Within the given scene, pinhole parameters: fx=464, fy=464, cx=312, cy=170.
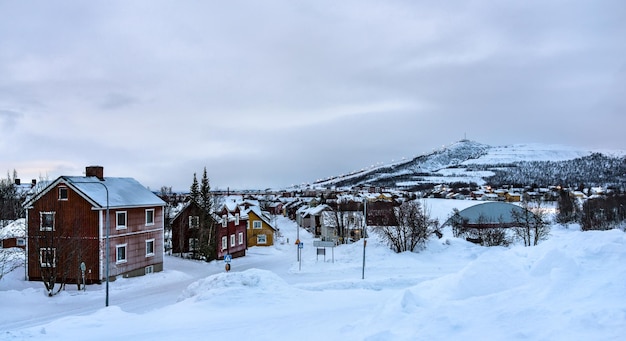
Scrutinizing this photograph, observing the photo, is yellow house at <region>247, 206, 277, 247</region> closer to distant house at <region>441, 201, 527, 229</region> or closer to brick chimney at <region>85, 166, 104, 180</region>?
distant house at <region>441, 201, 527, 229</region>

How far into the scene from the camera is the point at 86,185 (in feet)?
112

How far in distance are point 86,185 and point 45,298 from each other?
28.7ft

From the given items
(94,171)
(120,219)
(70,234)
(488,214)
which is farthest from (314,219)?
(70,234)

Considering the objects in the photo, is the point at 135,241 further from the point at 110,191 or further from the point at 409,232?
the point at 409,232

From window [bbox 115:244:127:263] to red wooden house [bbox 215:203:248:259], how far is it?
14.8 metres

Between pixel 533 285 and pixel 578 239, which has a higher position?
pixel 578 239

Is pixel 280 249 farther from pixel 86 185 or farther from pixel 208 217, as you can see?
pixel 86 185

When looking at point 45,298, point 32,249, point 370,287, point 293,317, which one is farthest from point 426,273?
point 32,249

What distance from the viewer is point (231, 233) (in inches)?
2074

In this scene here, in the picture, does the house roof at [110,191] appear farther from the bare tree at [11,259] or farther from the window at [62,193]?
the bare tree at [11,259]

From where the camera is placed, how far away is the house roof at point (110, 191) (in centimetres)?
3331

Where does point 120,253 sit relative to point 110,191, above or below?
below

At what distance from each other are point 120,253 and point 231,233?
60.7 feet

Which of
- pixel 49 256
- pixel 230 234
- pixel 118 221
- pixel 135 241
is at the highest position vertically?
pixel 118 221
